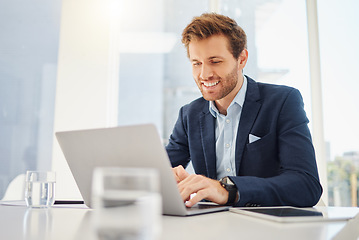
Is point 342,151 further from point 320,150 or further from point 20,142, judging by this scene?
point 20,142

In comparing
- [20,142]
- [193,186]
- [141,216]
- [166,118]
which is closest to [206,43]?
[193,186]

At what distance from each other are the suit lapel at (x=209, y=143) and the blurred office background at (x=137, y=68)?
72.9 inches

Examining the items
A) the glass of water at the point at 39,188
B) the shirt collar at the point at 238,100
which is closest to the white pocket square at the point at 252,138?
the shirt collar at the point at 238,100

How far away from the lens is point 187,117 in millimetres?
1790

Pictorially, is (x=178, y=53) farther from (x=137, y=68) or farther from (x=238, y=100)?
(x=238, y=100)

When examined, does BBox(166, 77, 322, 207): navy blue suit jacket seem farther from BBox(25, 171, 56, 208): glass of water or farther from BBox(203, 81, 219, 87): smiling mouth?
BBox(25, 171, 56, 208): glass of water

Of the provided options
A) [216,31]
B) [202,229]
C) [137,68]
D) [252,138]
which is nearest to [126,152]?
[202,229]

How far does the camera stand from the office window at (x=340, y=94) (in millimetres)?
3205

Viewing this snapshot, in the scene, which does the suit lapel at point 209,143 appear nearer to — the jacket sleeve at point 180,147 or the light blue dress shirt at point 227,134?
the light blue dress shirt at point 227,134

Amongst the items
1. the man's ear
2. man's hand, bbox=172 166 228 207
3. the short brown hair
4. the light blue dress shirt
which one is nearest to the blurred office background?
the man's ear

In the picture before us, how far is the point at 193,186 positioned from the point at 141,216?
2.14ft

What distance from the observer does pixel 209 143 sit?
164 centimetres

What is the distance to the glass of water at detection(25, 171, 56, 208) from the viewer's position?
1.00 metres

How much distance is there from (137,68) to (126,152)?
2.97 m
